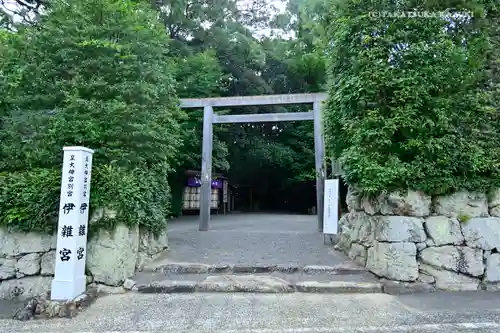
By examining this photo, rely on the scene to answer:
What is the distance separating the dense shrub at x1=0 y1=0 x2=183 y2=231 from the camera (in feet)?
13.9

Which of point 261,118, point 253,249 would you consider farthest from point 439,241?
point 261,118

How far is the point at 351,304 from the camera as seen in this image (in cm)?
371

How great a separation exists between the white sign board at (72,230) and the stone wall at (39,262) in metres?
0.22

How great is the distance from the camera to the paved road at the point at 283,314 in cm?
313

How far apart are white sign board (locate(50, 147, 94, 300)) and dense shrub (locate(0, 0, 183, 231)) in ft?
1.14

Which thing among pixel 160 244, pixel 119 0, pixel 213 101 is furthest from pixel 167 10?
pixel 160 244

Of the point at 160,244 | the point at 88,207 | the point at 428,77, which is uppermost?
the point at 428,77

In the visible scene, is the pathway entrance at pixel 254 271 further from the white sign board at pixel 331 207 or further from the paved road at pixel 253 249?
the white sign board at pixel 331 207

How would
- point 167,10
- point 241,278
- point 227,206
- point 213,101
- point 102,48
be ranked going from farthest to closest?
1. point 227,206
2. point 167,10
3. point 213,101
4. point 102,48
5. point 241,278

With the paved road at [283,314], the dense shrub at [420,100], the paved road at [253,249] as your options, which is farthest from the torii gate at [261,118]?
the paved road at [283,314]

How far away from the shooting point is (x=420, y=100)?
4461 millimetres

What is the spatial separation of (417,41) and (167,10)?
10.5 m

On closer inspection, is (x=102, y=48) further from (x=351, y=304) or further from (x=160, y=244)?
(x=351, y=304)

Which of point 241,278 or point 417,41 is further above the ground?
point 417,41
